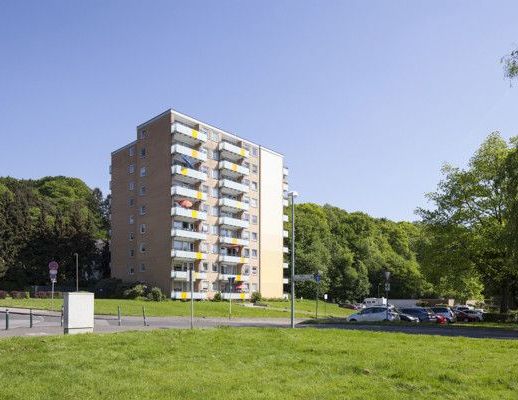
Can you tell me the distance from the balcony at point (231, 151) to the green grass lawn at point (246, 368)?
65.3 meters

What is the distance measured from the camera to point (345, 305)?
90.5 meters

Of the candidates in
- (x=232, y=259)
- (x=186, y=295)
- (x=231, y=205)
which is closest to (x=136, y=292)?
(x=186, y=295)

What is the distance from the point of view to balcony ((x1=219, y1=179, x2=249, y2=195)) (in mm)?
78875

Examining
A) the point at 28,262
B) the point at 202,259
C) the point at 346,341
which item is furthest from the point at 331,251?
the point at 346,341

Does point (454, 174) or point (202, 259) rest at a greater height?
point (454, 174)

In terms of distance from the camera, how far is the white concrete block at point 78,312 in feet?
56.9

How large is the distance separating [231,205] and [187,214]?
967 centimetres

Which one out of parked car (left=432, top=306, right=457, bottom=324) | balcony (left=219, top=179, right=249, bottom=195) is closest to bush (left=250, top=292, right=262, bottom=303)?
balcony (left=219, top=179, right=249, bottom=195)

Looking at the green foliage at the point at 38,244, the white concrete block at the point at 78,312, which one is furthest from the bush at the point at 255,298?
the white concrete block at the point at 78,312

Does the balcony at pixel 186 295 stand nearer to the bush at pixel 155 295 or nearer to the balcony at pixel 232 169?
the bush at pixel 155 295

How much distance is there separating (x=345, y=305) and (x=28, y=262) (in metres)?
48.0

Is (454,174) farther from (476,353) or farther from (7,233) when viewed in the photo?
(7,233)

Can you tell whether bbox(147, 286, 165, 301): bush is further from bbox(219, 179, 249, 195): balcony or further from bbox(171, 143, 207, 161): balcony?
bbox(219, 179, 249, 195): balcony

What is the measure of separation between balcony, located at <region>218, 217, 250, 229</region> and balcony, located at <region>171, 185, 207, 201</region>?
4.66 m
